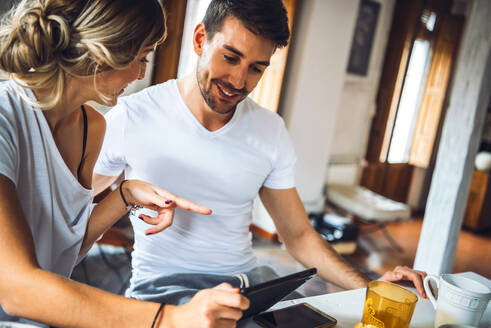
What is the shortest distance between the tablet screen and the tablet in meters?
0.02

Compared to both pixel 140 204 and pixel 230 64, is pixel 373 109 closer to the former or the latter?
pixel 230 64

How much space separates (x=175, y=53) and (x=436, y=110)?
12.7ft

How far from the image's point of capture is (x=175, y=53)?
3.36m

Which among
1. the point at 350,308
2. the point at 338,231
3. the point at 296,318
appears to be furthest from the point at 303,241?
the point at 338,231

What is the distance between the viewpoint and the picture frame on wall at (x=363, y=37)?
4.75 m

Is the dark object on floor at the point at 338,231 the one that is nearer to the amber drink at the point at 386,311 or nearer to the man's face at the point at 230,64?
the man's face at the point at 230,64

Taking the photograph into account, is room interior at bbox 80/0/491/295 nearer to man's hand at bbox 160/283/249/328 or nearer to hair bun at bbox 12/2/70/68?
hair bun at bbox 12/2/70/68

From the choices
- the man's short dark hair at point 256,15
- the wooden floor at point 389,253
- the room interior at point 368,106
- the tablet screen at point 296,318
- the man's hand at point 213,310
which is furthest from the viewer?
the room interior at point 368,106

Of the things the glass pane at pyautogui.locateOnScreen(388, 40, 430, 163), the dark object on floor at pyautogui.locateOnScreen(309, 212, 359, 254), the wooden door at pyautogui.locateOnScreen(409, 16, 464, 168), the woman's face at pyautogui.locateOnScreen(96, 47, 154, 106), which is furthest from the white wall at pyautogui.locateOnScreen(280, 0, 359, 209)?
the woman's face at pyautogui.locateOnScreen(96, 47, 154, 106)

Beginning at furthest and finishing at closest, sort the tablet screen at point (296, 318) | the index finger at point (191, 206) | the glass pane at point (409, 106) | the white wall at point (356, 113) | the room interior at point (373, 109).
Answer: the glass pane at point (409, 106), the white wall at point (356, 113), the room interior at point (373, 109), the index finger at point (191, 206), the tablet screen at point (296, 318)

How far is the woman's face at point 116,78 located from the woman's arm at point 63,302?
414 mm

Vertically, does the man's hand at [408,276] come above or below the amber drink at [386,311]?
below

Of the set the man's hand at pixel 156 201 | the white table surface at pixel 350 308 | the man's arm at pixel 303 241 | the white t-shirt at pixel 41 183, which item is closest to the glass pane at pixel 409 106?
the man's arm at pixel 303 241

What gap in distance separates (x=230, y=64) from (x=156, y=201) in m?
0.55
